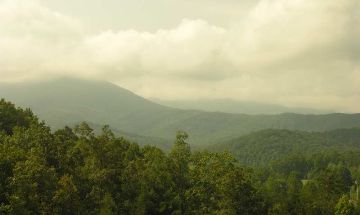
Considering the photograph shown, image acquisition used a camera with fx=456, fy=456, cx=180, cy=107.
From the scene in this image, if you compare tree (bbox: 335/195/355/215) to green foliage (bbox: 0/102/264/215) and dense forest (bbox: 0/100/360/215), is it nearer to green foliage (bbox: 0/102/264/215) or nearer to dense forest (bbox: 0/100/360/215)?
dense forest (bbox: 0/100/360/215)

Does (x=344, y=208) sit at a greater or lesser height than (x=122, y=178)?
lesser

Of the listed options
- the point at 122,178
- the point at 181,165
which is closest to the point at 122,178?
the point at 122,178

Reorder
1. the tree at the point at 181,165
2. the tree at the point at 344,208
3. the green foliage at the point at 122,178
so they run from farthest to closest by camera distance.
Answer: the tree at the point at 344,208
the tree at the point at 181,165
the green foliage at the point at 122,178

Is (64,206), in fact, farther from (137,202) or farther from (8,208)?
(137,202)

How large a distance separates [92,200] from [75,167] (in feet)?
27.1

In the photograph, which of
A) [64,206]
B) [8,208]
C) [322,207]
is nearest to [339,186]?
[322,207]

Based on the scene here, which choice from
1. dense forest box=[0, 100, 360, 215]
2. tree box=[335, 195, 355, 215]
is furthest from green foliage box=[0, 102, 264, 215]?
tree box=[335, 195, 355, 215]

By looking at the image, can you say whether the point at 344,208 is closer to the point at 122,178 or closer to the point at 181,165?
the point at 181,165

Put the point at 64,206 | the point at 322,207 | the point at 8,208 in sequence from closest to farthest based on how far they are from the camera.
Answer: the point at 8,208, the point at 64,206, the point at 322,207

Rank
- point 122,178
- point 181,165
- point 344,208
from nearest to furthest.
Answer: point 122,178, point 181,165, point 344,208

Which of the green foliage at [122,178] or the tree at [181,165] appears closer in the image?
the green foliage at [122,178]

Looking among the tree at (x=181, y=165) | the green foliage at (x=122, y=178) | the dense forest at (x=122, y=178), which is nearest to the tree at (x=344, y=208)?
the dense forest at (x=122, y=178)

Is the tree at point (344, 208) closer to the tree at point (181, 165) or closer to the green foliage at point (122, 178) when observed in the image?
the green foliage at point (122, 178)

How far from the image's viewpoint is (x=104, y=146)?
215ft
